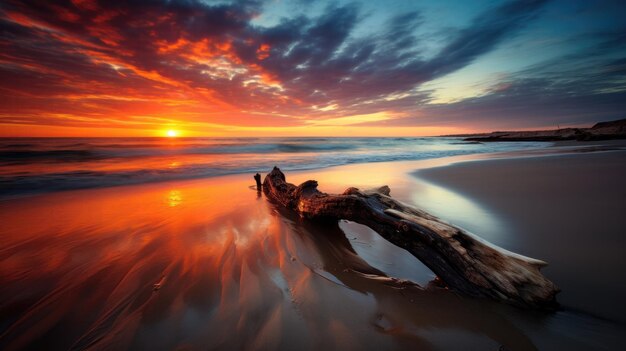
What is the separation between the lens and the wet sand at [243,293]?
69.2 inches

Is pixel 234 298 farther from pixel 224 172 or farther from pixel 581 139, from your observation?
pixel 581 139

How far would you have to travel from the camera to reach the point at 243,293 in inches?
89.6

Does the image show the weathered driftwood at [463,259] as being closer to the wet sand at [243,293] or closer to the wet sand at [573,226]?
the wet sand at [243,293]

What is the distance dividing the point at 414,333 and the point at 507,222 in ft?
10.8

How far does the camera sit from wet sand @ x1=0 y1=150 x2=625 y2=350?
1759 millimetres

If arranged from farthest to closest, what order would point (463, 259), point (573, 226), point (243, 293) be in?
point (573, 226) → point (243, 293) → point (463, 259)

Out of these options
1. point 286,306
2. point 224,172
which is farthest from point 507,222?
point 224,172

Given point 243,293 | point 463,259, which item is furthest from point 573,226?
point 243,293

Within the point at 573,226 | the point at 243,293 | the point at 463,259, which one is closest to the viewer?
the point at 463,259

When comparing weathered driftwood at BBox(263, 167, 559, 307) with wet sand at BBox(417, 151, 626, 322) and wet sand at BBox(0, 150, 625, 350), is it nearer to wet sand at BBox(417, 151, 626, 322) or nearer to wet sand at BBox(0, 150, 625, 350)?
wet sand at BBox(0, 150, 625, 350)

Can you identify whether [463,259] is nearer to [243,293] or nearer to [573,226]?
[243,293]

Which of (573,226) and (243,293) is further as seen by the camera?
(573,226)

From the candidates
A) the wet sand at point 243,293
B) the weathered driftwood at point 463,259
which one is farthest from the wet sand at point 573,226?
the weathered driftwood at point 463,259

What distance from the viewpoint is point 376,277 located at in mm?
2572
